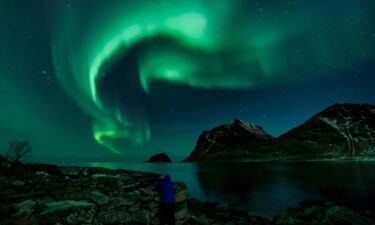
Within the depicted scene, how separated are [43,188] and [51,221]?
1.61m

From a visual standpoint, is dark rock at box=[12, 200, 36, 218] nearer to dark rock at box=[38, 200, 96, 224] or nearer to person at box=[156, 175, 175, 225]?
dark rock at box=[38, 200, 96, 224]

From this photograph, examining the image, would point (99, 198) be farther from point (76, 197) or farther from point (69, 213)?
point (69, 213)

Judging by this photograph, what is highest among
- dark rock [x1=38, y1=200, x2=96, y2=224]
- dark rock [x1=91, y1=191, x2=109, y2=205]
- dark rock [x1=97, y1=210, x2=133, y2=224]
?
dark rock [x1=91, y1=191, x2=109, y2=205]

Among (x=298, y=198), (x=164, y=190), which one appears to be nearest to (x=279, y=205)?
(x=298, y=198)

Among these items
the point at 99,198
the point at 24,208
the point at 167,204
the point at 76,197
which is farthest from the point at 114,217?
the point at 24,208

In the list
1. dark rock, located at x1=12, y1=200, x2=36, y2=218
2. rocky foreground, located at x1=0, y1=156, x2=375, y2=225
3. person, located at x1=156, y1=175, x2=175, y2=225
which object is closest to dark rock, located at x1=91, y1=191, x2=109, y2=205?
rocky foreground, located at x1=0, y1=156, x2=375, y2=225

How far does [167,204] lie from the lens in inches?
396

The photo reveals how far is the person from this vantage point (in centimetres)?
1004

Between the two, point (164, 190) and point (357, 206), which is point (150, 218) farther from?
point (357, 206)

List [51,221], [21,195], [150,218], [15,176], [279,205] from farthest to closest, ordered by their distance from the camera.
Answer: [279,205], [15,176], [150,218], [21,195], [51,221]

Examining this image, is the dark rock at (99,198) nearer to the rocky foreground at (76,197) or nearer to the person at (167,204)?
the rocky foreground at (76,197)

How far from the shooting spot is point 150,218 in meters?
10.0

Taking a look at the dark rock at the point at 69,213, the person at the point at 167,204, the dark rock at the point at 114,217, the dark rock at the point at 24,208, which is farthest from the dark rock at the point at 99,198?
the person at the point at 167,204

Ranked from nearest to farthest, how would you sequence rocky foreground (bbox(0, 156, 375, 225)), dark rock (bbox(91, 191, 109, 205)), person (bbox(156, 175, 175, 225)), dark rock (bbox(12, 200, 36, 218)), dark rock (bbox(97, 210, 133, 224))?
1. dark rock (bbox(12, 200, 36, 218))
2. rocky foreground (bbox(0, 156, 375, 225))
3. dark rock (bbox(97, 210, 133, 224))
4. dark rock (bbox(91, 191, 109, 205))
5. person (bbox(156, 175, 175, 225))
